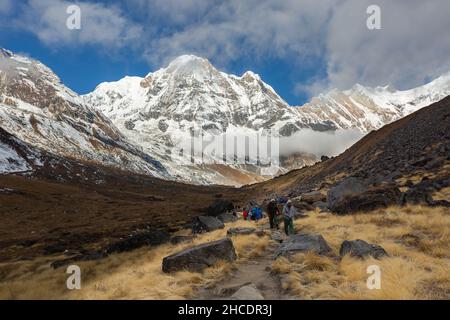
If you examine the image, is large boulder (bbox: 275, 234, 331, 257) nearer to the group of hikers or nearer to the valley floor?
the valley floor

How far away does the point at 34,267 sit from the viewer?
94.7 ft

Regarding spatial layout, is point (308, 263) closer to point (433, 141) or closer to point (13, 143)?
point (433, 141)

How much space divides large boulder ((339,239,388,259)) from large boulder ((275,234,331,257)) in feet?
2.43

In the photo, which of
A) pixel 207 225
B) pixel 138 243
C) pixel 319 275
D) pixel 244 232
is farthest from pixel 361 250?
pixel 138 243

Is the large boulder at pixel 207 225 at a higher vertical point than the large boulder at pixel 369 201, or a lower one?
lower

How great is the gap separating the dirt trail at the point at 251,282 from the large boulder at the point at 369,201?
10946 millimetres

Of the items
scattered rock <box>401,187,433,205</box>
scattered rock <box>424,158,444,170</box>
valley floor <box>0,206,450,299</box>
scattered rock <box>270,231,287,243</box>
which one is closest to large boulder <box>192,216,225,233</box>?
scattered rock <box>270,231,287,243</box>

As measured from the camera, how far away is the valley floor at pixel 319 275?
10.5 m

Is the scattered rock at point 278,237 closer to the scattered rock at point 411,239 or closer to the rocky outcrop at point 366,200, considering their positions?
the scattered rock at point 411,239

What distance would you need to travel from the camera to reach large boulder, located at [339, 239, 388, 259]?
43.5 feet

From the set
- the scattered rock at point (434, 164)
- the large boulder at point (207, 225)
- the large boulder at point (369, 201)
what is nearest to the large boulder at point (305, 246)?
the large boulder at point (369, 201)

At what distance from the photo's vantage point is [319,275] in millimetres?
12008
